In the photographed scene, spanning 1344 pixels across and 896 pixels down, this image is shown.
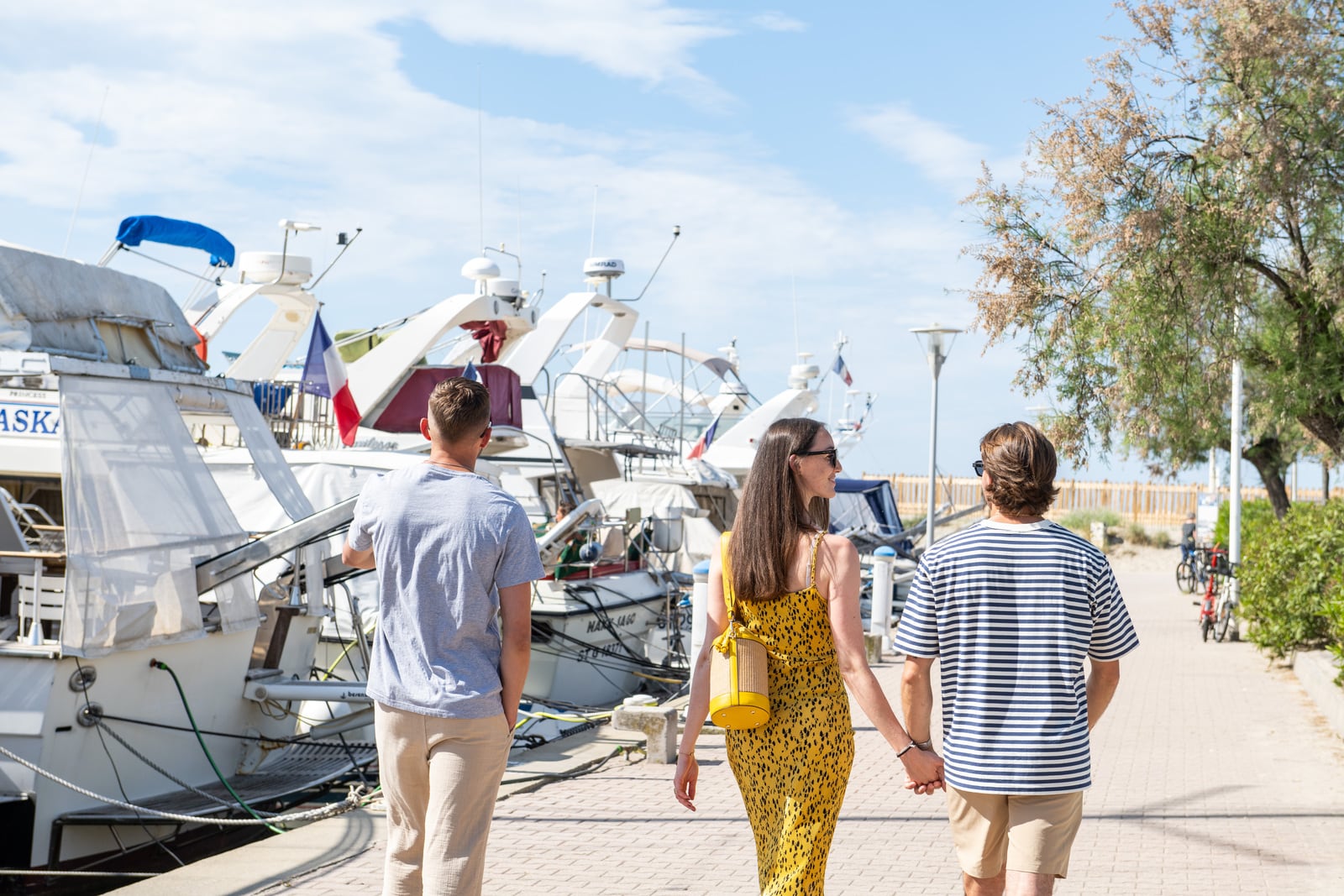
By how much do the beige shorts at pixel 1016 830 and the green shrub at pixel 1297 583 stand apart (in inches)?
332

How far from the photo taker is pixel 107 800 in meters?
6.66

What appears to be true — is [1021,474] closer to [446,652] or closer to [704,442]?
[446,652]

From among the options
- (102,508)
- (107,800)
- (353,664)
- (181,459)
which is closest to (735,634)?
(107,800)

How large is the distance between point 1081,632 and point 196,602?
6.30m

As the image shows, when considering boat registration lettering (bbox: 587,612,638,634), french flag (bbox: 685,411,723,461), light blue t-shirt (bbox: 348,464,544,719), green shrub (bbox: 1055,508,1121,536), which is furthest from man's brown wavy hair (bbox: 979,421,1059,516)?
green shrub (bbox: 1055,508,1121,536)

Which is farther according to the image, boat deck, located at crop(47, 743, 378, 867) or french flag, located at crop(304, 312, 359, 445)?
french flag, located at crop(304, 312, 359, 445)

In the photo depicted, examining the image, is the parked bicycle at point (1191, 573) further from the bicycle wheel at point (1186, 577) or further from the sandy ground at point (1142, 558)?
the sandy ground at point (1142, 558)

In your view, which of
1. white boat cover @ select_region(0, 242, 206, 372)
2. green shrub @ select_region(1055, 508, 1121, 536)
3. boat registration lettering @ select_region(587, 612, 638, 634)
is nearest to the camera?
white boat cover @ select_region(0, 242, 206, 372)

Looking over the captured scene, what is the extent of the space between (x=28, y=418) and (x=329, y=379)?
5.59m

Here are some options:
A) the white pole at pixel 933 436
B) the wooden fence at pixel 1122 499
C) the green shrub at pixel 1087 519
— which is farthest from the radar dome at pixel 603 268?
the wooden fence at pixel 1122 499

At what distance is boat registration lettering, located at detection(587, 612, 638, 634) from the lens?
48.2 ft

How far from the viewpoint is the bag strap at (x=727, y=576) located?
3885 mm

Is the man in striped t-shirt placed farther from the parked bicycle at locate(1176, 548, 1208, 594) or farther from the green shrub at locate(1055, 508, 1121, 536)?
the green shrub at locate(1055, 508, 1121, 536)

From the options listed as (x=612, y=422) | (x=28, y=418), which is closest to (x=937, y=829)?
(x=28, y=418)
